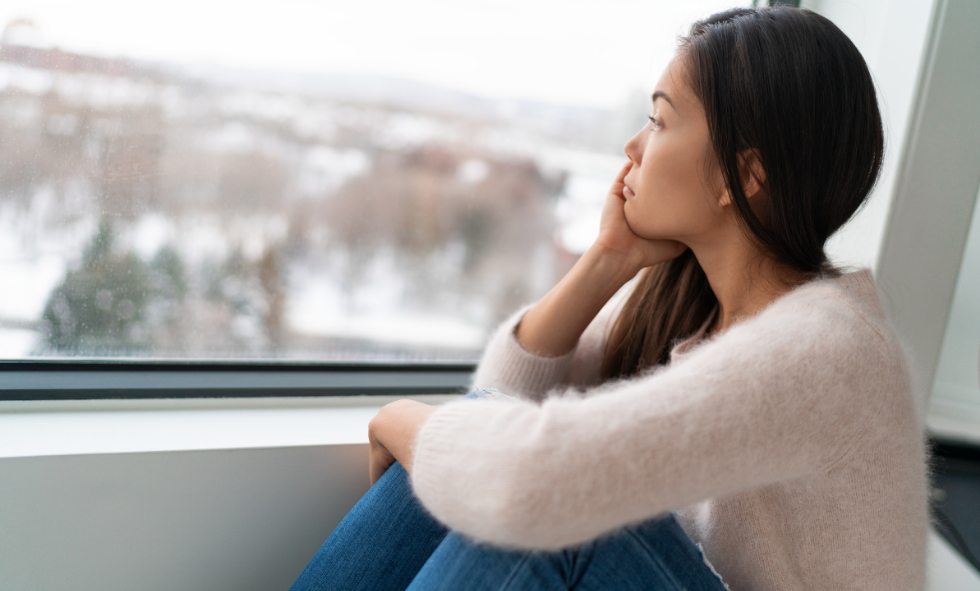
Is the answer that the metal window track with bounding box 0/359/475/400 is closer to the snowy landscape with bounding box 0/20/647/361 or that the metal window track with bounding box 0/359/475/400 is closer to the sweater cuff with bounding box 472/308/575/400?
the snowy landscape with bounding box 0/20/647/361

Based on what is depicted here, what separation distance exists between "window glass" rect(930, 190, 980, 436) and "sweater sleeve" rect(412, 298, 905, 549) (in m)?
1.08

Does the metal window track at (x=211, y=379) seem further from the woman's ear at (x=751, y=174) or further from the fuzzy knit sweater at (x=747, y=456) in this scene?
the woman's ear at (x=751, y=174)

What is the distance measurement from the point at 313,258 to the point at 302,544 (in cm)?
50

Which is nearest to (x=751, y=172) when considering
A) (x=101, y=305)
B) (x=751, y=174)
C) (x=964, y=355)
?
(x=751, y=174)

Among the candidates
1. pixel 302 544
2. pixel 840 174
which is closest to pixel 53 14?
pixel 302 544

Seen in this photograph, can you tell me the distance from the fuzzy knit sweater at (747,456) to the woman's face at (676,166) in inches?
6.7

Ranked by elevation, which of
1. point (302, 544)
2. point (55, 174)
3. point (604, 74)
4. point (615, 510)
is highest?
point (604, 74)

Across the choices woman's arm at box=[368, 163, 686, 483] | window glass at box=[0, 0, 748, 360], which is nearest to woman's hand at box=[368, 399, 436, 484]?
woman's arm at box=[368, 163, 686, 483]

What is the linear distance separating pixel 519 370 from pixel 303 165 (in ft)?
1.76

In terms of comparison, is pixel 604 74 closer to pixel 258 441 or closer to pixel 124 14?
pixel 124 14

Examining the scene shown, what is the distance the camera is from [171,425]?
2.99 ft

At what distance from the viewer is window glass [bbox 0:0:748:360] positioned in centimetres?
93

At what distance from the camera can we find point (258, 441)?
89 cm

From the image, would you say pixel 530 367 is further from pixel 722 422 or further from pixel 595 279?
pixel 722 422
